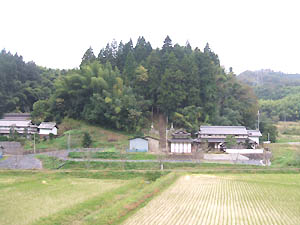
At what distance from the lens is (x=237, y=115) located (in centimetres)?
4006

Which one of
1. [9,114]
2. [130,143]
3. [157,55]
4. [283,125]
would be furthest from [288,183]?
[283,125]

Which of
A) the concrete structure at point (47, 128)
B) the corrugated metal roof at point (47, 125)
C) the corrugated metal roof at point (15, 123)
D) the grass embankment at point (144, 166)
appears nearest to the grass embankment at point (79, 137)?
the concrete structure at point (47, 128)

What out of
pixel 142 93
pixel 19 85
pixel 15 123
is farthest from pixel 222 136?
pixel 19 85

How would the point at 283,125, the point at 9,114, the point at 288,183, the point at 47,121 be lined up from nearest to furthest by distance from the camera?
the point at 288,183 → the point at 47,121 → the point at 9,114 → the point at 283,125

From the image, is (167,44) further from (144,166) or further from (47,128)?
(144,166)

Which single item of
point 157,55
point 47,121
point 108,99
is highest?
point 157,55

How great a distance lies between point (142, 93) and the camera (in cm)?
4012

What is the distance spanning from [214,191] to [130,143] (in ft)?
54.3

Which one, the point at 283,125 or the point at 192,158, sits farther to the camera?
the point at 283,125

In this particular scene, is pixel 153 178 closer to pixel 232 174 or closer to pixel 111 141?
pixel 232 174

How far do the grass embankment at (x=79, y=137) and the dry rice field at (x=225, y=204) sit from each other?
16100 millimetres

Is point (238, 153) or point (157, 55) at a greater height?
point (157, 55)

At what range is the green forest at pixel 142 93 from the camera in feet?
121

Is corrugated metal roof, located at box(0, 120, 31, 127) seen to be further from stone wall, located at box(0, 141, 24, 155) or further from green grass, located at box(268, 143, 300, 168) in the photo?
green grass, located at box(268, 143, 300, 168)
